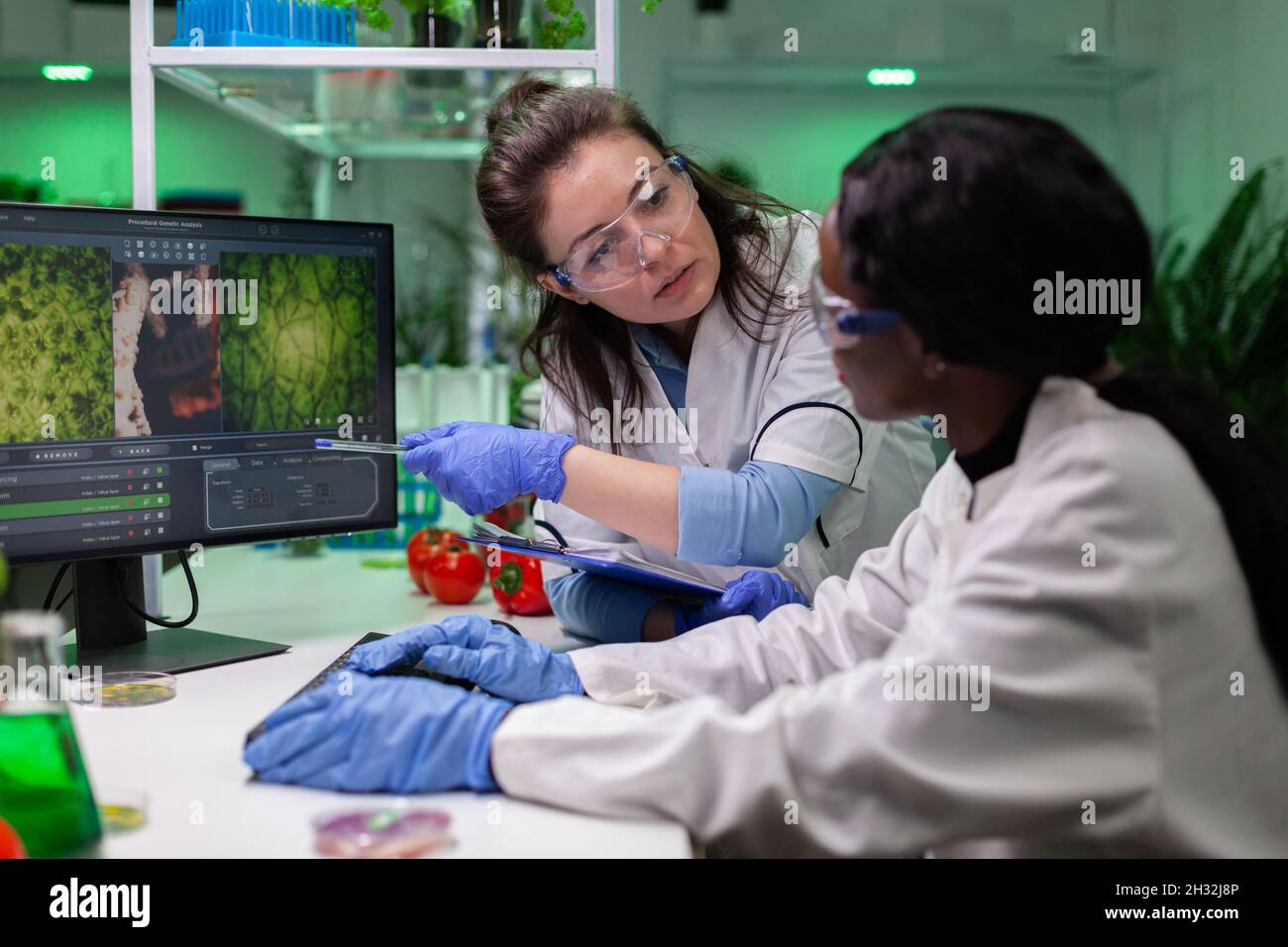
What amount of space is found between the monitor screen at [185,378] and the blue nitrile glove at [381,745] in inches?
21.2

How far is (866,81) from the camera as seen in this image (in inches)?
168

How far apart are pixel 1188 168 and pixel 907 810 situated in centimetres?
400

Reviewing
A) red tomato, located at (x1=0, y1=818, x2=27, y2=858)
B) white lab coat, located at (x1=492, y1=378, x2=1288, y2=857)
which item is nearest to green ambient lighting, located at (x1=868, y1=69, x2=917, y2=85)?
white lab coat, located at (x1=492, y1=378, x2=1288, y2=857)

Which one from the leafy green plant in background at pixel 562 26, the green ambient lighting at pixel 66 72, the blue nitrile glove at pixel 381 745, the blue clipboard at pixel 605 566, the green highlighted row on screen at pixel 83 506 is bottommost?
the blue nitrile glove at pixel 381 745

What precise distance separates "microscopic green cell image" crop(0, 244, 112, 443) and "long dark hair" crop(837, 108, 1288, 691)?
2.97ft

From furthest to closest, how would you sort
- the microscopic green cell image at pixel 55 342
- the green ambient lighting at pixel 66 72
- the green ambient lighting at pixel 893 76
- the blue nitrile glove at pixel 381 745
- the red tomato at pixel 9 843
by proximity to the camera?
1. the green ambient lighting at pixel 66 72
2. the green ambient lighting at pixel 893 76
3. the microscopic green cell image at pixel 55 342
4. the blue nitrile glove at pixel 381 745
5. the red tomato at pixel 9 843

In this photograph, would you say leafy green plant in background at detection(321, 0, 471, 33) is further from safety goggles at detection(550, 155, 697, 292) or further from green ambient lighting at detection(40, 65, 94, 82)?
green ambient lighting at detection(40, 65, 94, 82)

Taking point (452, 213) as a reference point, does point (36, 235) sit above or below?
below

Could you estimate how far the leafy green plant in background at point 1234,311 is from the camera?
134 inches

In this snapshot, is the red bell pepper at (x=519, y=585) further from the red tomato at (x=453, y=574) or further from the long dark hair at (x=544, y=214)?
the long dark hair at (x=544, y=214)

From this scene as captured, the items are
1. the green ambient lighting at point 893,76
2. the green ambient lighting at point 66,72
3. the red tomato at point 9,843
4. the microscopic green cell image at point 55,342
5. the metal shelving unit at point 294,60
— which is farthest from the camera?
the green ambient lighting at point 66,72

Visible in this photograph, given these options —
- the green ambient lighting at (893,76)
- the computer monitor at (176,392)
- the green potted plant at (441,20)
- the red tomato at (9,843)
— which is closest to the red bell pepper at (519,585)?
the computer monitor at (176,392)
